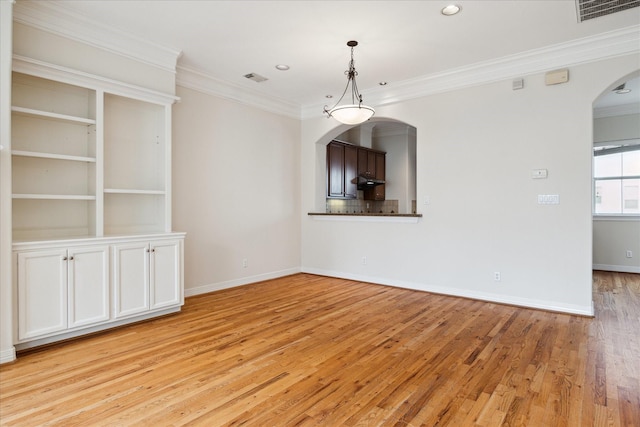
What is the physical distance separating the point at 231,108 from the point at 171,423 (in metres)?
4.32

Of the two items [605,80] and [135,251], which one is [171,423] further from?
[605,80]

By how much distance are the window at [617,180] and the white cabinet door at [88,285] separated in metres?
8.35

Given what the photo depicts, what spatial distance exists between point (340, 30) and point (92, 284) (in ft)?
11.2

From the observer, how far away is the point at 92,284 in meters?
3.28

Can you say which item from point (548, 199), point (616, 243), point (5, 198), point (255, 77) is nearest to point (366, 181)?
point (255, 77)

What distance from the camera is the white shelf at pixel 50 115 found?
3.04m

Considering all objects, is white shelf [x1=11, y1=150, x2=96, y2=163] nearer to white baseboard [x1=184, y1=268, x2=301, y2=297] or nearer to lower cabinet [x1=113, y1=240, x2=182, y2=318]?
lower cabinet [x1=113, y1=240, x2=182, y2=318]

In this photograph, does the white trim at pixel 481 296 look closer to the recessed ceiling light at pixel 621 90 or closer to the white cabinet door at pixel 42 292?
the recessed ceiling light at pixel 621 90

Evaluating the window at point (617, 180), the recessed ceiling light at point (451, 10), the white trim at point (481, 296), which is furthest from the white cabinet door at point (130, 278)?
the window at point (617, 180)

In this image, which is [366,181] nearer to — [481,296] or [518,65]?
[481,296]

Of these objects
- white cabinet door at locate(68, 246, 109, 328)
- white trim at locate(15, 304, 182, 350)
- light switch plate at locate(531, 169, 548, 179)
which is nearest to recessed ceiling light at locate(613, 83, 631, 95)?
light switch plate at locate(531, 169, 548, 179)

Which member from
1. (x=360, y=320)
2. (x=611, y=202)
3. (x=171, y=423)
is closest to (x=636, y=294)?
(x=611, y=202)

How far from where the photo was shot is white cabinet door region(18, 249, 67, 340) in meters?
2.90

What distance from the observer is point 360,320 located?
3.79m
